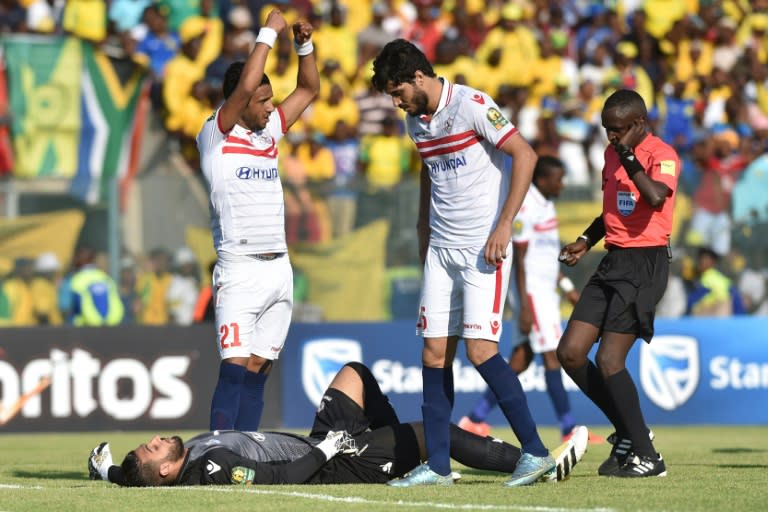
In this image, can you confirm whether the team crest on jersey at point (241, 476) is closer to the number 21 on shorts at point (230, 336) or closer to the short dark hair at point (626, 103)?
the number 21 on shorts at point (230, 336)

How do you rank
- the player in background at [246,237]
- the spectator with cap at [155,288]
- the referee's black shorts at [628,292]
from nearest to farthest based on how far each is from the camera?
the referee's black shorts at [628,292]
the player in background at [246,237]
the spectator with cap at [155,288]

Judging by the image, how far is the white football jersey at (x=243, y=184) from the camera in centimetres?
912

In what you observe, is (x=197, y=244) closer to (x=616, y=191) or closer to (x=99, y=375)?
(x=99, y=375)

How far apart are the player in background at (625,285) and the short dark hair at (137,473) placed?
2.61m

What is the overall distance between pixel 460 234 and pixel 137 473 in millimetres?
2271

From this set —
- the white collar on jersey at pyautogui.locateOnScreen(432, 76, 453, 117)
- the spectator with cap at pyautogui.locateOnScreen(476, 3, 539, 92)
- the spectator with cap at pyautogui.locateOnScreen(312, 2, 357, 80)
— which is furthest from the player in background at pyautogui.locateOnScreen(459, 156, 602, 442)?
the spectator with cap at pyautogui.locateOnScreen(476, 3, 539, 92)

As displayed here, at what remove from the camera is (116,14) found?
65.9 feet

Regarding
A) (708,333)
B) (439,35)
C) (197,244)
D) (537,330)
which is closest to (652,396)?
(708,333)

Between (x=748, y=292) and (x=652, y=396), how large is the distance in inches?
65.9

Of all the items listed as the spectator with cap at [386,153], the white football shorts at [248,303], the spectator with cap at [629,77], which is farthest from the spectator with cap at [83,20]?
the white football shorts at [248,303]

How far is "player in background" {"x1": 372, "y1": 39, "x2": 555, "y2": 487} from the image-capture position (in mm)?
8008

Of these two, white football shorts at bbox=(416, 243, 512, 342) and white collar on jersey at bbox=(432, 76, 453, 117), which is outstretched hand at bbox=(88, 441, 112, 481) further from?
white collar on jersey at bbox=(432, 76, 453, 117)

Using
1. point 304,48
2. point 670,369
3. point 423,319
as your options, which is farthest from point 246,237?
point 670,369

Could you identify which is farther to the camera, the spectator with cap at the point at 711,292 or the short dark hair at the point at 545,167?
the spectator with cap at the point at 711,292
